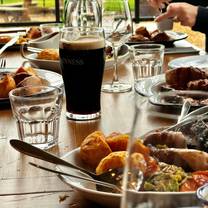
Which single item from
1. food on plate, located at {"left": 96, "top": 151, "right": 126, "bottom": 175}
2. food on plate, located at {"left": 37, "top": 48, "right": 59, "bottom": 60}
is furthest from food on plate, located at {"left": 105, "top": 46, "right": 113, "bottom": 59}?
food on plate, located at {"left": 96, "top": 151, "right": 126, "bottom": 175}

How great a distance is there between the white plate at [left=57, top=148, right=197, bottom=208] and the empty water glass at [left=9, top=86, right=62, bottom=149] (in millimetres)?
176

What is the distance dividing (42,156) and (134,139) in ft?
1.29

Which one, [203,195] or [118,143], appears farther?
[118,143]

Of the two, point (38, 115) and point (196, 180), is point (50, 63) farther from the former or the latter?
point (196, 180)

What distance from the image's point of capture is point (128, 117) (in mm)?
1055

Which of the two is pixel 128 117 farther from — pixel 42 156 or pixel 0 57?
pixel 0 57

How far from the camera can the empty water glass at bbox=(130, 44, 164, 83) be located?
4.34 feet

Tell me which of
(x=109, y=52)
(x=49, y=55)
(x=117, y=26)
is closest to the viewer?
(x=117, y=26)

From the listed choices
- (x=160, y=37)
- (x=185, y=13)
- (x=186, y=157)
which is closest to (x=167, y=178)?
(x=186, y=157)

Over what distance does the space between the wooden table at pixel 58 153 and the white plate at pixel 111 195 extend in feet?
0.09

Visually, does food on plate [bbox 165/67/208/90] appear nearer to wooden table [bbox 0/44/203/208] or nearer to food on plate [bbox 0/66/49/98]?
wooden table [bbox 0/44/203/208]

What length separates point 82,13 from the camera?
1.38 metres

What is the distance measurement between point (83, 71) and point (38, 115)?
0.14 metres

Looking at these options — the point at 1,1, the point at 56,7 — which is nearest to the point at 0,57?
the point at 56,7
